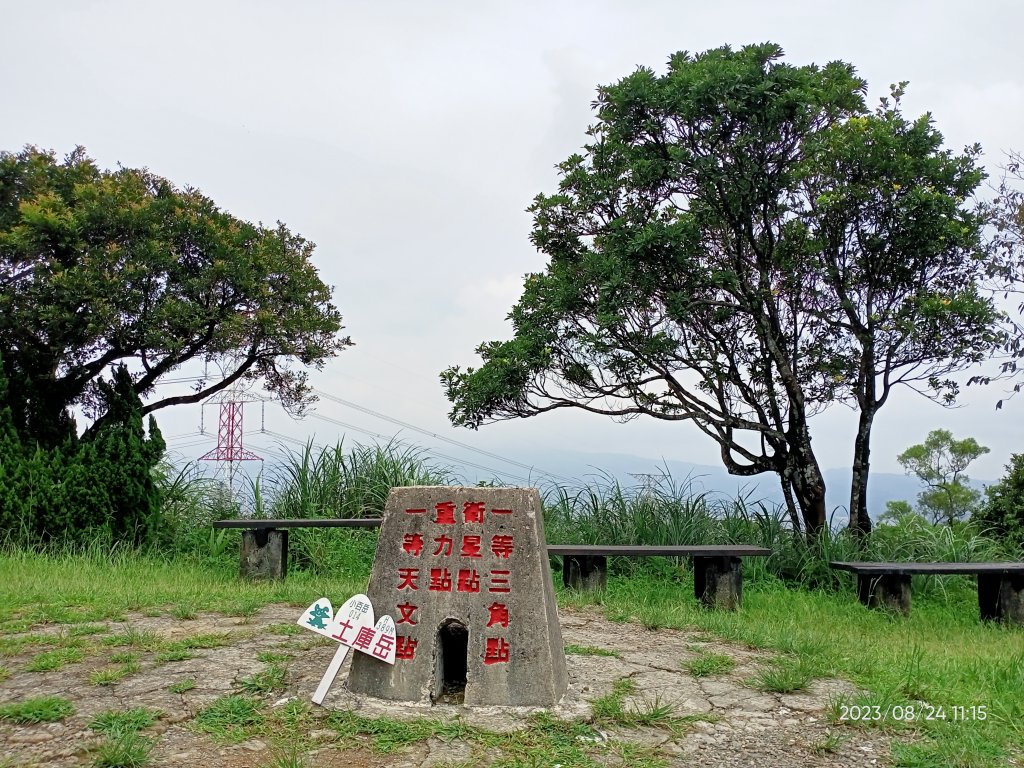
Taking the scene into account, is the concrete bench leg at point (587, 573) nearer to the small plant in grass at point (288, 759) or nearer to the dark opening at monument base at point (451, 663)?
the dark opening at monument base at point (451, 663)

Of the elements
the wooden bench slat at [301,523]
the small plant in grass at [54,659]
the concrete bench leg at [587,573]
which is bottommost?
the small plant in grass at [54,659]

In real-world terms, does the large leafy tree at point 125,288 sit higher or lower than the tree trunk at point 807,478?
higher

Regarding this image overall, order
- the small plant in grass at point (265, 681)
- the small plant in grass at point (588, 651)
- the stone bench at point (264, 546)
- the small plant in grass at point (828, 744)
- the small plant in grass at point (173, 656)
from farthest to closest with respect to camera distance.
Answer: the stone bench at point (264, 546) → the small plant in grass at point (588, 651) → the small plant in grass at point (173, 656) → the small plant in grass at point (265, 681) → the small plant in grass at point (828, 744)

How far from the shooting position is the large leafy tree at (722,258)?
8.07 m

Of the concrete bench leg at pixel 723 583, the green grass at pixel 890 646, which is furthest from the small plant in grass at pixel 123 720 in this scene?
the concrete bench leg at pixel 723 583

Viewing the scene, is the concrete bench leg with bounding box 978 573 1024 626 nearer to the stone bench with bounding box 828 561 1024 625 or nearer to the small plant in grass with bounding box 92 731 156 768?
the stone bench with bounding box 828 561 1024 625

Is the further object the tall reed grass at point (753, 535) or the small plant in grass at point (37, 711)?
the tall reed grass at point (753, 535)

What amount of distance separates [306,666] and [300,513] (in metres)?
4.93

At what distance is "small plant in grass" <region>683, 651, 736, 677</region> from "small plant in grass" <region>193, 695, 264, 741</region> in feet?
7.45

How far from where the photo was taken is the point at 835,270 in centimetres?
852

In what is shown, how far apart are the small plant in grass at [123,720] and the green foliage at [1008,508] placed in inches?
369

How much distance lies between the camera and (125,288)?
9367 mm

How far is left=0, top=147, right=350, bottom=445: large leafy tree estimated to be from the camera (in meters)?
9.34

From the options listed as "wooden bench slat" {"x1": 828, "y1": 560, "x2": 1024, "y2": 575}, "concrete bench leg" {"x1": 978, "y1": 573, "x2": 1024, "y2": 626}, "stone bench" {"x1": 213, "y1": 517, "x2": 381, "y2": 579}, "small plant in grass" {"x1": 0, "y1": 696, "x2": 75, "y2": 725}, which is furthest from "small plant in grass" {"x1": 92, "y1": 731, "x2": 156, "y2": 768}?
"concrete bench leg" {"x1": 978, "y1": 573, "x2": 1024, "y2": 626}
